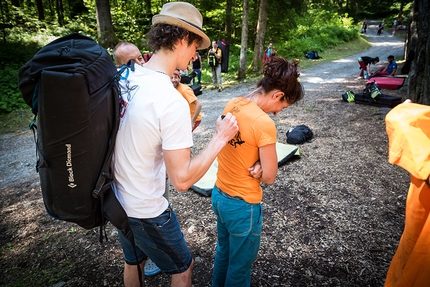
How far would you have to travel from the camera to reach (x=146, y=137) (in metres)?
1.46

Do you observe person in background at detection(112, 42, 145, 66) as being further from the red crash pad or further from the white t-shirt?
the red crash pad

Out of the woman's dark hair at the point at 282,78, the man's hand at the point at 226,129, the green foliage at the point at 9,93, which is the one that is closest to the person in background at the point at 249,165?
the woman's dark hair at the point at 282,78

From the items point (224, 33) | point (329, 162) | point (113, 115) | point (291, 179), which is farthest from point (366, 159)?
point (224, 33)

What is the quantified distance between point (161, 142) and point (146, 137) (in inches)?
3.4

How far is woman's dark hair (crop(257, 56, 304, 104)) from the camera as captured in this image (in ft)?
6.09

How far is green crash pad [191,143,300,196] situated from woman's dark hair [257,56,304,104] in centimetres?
258

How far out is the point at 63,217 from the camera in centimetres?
147

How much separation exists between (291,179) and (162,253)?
3282mm

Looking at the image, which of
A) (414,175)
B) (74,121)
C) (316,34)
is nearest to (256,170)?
(414,175)

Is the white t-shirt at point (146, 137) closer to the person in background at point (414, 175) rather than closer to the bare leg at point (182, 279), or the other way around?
the bare leg at point (182, 279)

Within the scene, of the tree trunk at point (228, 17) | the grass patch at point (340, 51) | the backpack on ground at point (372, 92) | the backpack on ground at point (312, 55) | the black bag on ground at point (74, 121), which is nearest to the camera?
the black bag on ground at point (74, 121)

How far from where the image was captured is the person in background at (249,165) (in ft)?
5.91

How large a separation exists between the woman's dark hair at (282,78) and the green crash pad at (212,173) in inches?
102

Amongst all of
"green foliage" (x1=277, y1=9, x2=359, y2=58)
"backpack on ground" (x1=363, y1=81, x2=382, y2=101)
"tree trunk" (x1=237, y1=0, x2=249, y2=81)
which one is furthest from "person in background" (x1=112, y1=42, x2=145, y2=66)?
"green foliage" (x1=277, y1=9, x2=359, y2=58)
